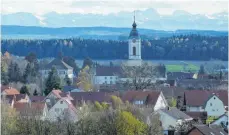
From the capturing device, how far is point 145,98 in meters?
38.2

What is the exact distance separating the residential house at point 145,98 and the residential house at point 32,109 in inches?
186

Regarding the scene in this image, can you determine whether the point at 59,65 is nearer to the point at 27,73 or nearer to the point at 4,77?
the point at 27,73

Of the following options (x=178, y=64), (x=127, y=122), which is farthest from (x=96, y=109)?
(x=178, y=64)

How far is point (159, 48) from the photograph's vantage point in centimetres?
10288

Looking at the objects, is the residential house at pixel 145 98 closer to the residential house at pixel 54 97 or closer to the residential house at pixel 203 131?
the residential house at pixel 54 97

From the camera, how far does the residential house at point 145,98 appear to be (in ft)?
124

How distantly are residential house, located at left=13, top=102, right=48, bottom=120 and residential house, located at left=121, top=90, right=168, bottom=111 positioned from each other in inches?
186

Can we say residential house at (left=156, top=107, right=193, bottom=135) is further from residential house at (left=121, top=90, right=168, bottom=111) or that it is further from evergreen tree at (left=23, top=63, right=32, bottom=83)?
evergreen tree at (left=23, top=63, right=32, bottom=83)

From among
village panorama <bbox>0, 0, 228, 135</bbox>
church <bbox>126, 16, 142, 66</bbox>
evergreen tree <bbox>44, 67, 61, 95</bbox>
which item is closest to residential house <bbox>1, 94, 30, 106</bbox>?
village panorama <bbox>0, 0, 228, 135</bbox>

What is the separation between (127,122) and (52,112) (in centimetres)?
860

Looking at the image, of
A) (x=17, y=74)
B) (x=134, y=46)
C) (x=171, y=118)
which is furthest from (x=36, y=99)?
(x=134, y=46)

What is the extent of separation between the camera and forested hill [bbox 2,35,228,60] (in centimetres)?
10006

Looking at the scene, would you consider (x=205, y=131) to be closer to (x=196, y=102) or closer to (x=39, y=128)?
(x=39, y=128)

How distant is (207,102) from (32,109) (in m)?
9.24
